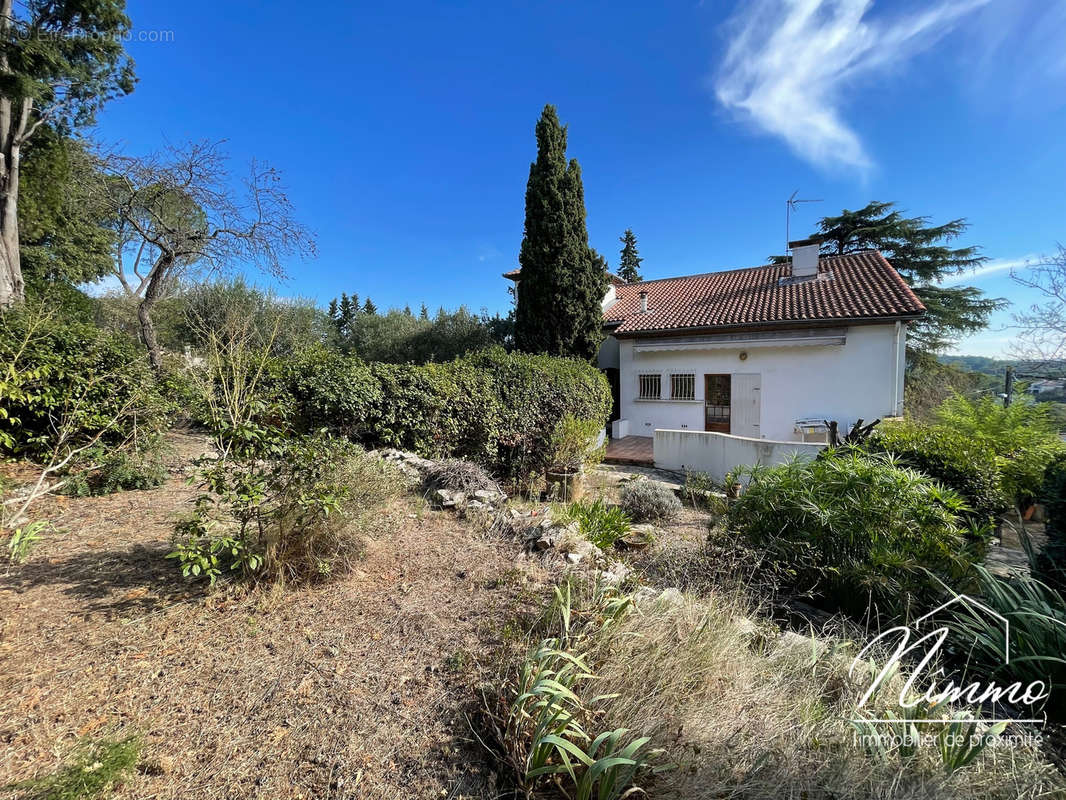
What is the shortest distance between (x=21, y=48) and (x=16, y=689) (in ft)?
36.7

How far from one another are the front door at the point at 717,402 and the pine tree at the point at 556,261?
13.6 feet

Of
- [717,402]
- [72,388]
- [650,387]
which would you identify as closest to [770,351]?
[717,402]

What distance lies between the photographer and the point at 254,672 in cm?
228

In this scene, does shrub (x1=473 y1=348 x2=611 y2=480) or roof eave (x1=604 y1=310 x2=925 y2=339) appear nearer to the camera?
shrub (x1=473 y1=348 x2=611 y2=480)

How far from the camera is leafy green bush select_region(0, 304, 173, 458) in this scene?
16.9ft

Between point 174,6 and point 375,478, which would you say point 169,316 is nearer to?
point 174,6

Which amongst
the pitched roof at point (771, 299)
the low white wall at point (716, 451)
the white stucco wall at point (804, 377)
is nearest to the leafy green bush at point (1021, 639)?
the low white wall at point (716, 451)

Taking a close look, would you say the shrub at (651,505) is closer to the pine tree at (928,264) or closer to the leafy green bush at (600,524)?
the leafy green bush at (600,524)

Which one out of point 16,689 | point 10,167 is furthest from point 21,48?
point 16,689

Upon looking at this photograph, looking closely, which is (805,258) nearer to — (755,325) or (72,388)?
(755,325)

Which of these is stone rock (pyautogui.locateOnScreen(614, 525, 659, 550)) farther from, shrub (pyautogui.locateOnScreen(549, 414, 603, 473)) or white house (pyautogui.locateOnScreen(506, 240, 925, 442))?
white house (pyautogui.locateOnScreen(506, 240, 925, 442))

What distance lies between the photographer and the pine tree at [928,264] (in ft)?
66.7

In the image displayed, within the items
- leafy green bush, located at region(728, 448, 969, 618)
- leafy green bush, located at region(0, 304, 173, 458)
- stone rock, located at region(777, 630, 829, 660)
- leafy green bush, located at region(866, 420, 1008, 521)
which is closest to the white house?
leafy green bush, located at region(866, 420, 1008, 521)

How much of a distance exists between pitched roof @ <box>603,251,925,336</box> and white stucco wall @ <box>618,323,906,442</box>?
79 centimetres
